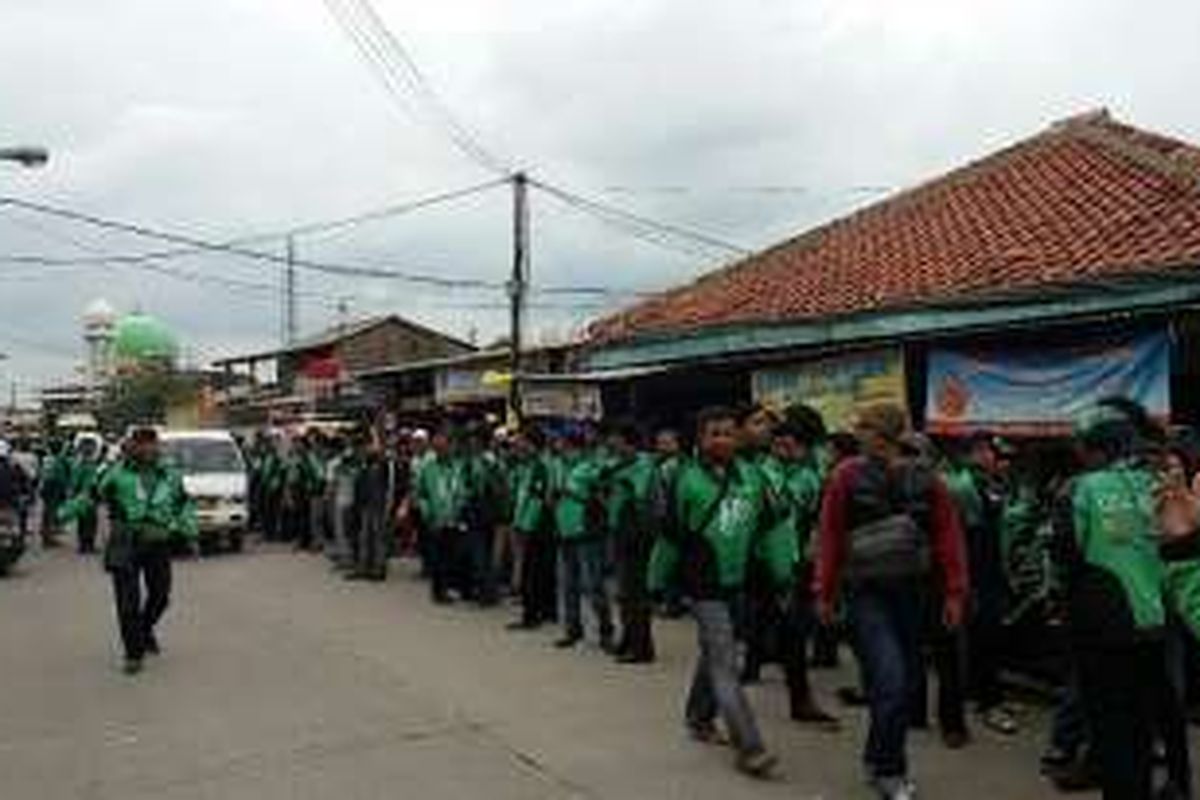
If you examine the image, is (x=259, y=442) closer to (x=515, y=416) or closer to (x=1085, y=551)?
(x=515, y=416)

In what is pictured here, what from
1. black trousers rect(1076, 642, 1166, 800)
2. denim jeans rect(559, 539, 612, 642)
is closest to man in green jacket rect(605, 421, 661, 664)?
denim jeans rect(559, 539, 612, 642)

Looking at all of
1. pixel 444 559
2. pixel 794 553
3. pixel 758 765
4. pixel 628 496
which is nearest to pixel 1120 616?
pixel 758 765

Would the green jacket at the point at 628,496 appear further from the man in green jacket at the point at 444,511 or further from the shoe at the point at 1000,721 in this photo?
the man in green jacket at the point at 444,511

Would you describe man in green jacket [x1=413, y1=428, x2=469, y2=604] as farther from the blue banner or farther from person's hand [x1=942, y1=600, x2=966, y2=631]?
person's hand [x1=942, y1=600, x2=966, y2=631]

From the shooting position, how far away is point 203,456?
29.8 m

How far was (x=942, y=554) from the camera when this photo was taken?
9.21 metres

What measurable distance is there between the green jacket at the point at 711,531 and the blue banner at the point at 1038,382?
4313mm

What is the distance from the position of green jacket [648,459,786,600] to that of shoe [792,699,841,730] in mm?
1427

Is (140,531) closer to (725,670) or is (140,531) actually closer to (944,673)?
(725,670)

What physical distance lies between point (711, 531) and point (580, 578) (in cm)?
588

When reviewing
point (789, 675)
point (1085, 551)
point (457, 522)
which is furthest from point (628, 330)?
point (1085, 551)

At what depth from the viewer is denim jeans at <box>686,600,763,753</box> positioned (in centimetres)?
982

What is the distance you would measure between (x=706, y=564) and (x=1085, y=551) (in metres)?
2.46

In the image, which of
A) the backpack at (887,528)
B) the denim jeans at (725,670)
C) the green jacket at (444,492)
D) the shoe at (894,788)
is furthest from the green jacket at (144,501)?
the shoe at (894,788)
